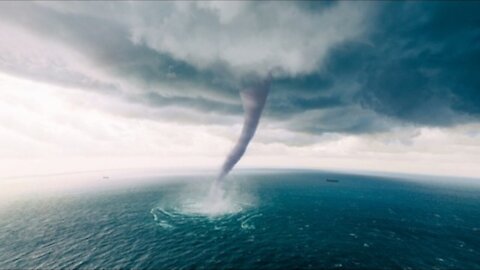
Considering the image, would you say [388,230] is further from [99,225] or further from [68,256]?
[99,225]

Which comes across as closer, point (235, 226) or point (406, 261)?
point (406, 261)

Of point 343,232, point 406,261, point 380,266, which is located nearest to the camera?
point 380,266

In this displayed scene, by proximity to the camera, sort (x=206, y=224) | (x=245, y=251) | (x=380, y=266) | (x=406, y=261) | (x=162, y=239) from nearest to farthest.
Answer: (x=380, y=266) < (x=406, y=261) < (x=245, y=251) < (x=162, y=239) < (x=206, y=224)

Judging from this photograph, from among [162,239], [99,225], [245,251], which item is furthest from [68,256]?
[245,251]

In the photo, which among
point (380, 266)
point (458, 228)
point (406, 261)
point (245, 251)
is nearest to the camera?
point (380, 266)

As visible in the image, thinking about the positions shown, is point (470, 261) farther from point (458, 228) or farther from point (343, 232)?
point (458, 228)

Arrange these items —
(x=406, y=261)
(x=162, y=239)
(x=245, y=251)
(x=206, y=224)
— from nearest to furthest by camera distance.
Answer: (x=406, y=261)
(x=245, y=251)
(x=162, y=239)
(x=206, y=224)

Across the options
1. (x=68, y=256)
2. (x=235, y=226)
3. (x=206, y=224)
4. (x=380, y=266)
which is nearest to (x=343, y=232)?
(x=380, y=266)

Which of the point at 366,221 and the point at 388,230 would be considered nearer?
the point at 388,230

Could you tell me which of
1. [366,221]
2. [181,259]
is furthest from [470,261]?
[181,259]
